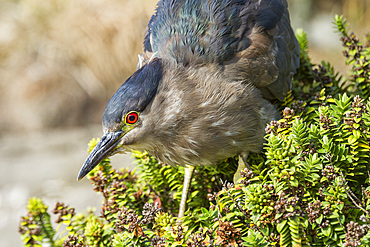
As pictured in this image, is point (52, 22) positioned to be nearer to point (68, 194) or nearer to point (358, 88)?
point (68, 194)

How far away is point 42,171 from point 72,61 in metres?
1.97

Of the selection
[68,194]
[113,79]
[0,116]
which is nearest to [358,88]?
[68,194]

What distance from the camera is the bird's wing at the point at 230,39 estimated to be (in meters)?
2.61

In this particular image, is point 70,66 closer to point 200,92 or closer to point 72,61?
point 72,61

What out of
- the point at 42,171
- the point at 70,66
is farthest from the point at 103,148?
the point at 70,66

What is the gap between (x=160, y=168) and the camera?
280 cm

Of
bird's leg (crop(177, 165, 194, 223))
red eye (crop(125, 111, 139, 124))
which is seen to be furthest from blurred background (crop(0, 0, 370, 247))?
red eye (crop(125, 111, 139, 124))

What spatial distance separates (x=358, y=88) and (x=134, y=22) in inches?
180

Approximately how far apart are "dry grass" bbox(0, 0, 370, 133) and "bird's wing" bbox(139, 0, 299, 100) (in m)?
3.88

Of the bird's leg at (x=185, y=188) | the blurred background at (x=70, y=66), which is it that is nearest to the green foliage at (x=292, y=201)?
the bird's leg at (x=185, y=188)

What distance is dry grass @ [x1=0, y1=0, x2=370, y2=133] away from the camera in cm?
657

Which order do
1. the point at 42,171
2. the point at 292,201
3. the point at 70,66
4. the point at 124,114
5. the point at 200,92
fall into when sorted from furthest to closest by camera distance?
the point at 70,66, the point at 42,171, the point at 200,92, the point at 124,114, the point at 292,201

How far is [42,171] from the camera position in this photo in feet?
19.2

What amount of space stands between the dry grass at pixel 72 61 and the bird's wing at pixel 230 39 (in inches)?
153
